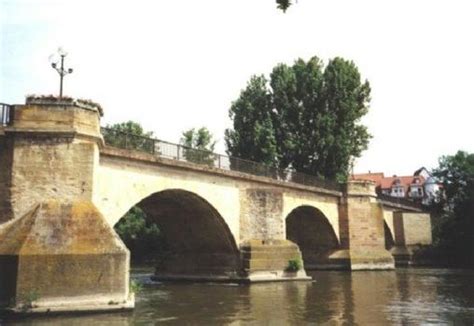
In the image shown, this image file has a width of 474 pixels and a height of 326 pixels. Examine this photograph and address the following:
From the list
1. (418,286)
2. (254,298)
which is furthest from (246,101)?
(254,298)

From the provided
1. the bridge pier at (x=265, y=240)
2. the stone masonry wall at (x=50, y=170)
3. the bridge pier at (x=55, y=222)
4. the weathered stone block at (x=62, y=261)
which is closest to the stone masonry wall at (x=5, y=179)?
the bridge pier at (x=55, y=222)

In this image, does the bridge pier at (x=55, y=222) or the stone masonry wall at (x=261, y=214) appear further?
the stone masonry wall at (x=261, y=214)

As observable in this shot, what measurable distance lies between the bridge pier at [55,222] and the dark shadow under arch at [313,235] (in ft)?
63.5

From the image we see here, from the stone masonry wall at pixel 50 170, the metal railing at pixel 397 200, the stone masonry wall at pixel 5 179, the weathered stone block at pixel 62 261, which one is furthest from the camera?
the metal railing at pixel 397 200

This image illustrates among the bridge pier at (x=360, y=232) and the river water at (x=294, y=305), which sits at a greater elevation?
the bridge pier at (x=360, y=232)

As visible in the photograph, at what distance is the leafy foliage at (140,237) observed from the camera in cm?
4419

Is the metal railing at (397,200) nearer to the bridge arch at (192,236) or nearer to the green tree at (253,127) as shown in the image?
the green tree at (253,127)

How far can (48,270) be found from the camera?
1248 cm

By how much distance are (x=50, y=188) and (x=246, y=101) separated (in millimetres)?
29100

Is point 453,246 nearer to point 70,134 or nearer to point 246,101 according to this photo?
point 246,101

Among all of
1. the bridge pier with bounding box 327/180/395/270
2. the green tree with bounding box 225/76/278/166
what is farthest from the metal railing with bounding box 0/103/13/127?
the green tree with bounding box 225/76/278/166

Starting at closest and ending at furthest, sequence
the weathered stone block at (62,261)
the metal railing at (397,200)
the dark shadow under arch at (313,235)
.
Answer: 1. the weathered stone block at (62,261)
2. the dark shadow under arch at (313,235)
3. the metal railing at (397,200)

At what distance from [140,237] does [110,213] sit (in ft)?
94.1

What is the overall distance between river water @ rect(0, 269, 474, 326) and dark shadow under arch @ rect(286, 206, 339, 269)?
375 inches
